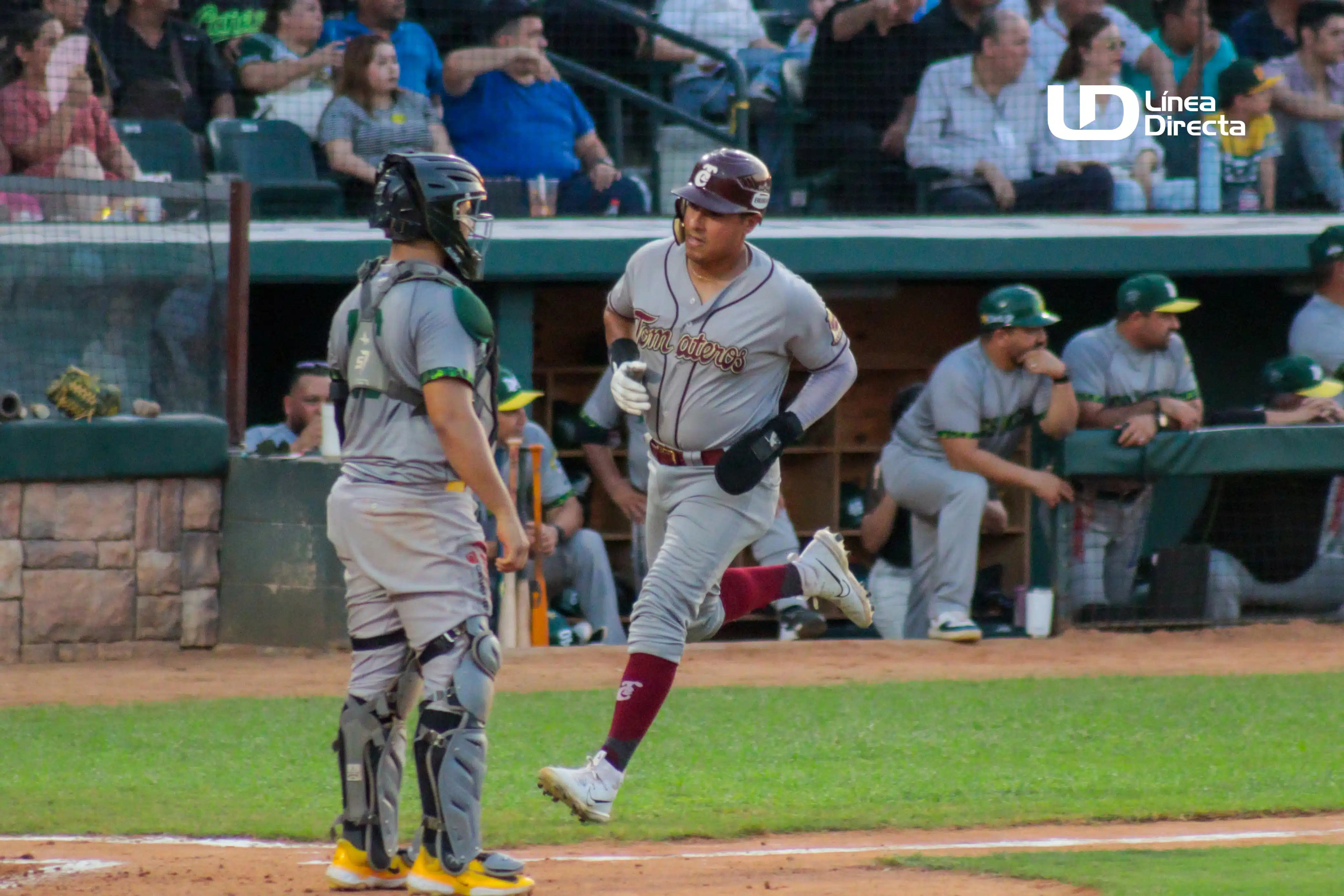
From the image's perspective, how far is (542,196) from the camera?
10656 millimetres

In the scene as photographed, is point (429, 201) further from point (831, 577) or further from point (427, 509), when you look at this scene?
point (831, 577)

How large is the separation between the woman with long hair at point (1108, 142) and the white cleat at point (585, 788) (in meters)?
7.42

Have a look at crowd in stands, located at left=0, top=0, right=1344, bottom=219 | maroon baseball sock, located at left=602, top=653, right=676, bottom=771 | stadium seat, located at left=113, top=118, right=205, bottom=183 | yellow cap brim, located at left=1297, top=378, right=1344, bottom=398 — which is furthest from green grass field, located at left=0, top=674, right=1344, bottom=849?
crowd in stands, located at left=0, top=0, right=1344, bottom=219

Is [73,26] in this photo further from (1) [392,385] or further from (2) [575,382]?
(1) [392,385]

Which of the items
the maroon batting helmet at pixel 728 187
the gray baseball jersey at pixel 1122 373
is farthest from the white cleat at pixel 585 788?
the gray baseball jersey at pixel 1122 373

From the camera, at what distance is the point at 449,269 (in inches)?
173

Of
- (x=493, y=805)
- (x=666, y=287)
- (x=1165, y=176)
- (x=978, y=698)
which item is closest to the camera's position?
(x=666, y=287)

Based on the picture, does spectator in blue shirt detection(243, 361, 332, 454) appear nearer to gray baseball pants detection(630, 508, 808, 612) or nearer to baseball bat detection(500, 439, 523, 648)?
baseball bat detection(500, 439, 523, 648)

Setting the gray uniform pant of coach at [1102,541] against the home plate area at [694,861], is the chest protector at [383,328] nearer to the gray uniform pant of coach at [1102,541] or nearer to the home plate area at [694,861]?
the home plate area at [694,861]

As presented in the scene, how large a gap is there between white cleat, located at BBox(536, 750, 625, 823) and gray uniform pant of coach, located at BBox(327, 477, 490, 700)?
Result: 0.49m

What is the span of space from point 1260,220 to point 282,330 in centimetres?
616

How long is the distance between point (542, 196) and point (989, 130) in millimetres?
2722

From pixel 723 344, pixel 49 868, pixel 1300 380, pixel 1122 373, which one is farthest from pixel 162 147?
pixel 1300 380

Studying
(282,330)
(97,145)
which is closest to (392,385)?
(97,145)
